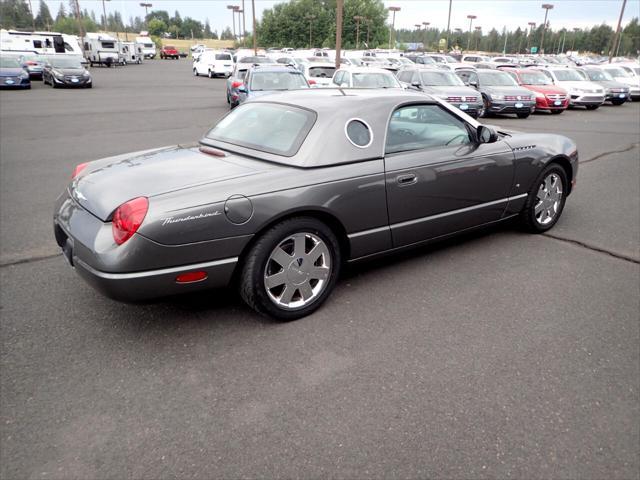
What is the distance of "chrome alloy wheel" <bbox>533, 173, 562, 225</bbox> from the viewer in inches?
203

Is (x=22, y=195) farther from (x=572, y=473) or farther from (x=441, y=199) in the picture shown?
(x=572, y=473)

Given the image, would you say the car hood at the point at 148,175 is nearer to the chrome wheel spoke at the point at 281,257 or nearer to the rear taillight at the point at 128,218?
the rear taillight at the point at 128,218

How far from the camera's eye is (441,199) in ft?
13.6

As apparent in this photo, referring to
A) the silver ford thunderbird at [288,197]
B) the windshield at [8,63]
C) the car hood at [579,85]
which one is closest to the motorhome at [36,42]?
the windshield at [8,63]

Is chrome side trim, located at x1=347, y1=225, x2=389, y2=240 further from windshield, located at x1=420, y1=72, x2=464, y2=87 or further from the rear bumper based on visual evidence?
windshield, located at x1=420, y1=72, x2=464, y2=87

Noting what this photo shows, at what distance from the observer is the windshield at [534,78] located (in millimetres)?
18688

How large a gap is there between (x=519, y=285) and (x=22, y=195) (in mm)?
6120

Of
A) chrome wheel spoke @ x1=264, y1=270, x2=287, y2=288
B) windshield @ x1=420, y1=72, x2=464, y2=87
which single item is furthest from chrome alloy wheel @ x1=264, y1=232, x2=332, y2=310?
windshield @ x1=420, y1=72, x2=464, y2=87

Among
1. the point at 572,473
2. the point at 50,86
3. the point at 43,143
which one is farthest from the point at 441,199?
the point at 50,86

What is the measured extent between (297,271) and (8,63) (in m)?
26.0

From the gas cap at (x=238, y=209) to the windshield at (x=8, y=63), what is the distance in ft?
83.6

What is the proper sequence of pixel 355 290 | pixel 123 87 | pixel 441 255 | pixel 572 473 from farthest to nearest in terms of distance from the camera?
pixel 123 87 → pixel 441 255 → pixel 355 290 → pixel 572 473

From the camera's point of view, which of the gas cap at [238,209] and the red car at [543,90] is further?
the red car at [543,90]

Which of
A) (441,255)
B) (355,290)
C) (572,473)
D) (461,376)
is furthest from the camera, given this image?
(441,255)
